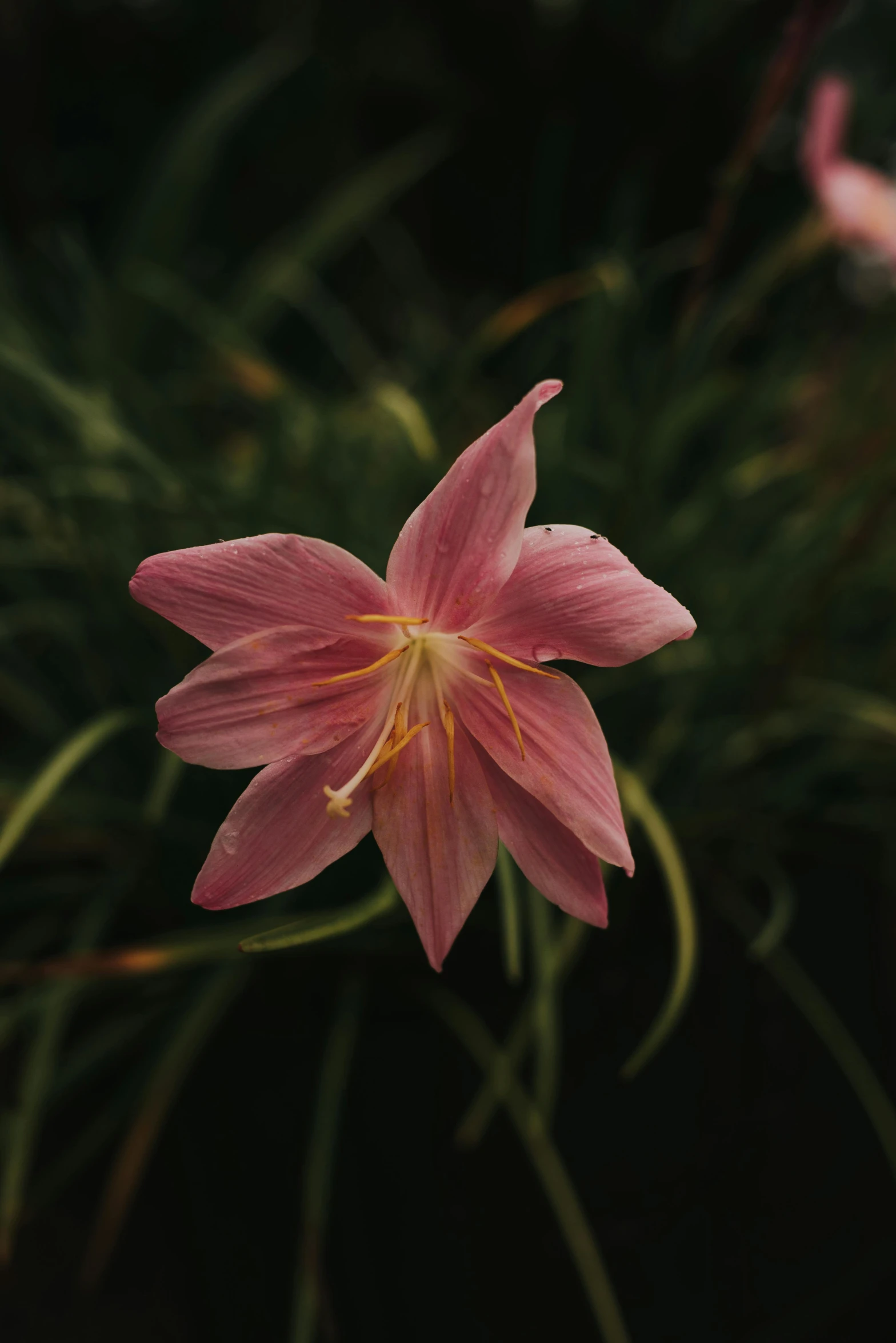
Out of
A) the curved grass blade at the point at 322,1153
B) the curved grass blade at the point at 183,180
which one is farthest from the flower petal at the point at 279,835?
the curved grass blade at the point at 183,180

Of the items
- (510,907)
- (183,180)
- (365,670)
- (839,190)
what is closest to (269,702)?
(365,670)

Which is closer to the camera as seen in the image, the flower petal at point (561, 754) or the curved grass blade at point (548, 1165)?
the flower petal at point (561, 754)

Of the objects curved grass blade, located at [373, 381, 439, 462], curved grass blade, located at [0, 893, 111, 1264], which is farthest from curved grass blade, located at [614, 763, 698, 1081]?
curved grass blade, located at [0, 893, 111, 1264]

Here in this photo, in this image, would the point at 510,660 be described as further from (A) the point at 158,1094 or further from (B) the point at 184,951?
(A) the point at 158,1094

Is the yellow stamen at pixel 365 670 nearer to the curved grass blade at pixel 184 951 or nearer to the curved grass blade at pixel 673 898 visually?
the curved grass blade at pixel 184 951

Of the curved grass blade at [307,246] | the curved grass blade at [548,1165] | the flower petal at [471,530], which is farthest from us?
the curved grass blade at [307,246]

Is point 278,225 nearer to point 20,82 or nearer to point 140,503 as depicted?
point 20,82

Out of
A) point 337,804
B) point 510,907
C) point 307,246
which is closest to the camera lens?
point 337,804

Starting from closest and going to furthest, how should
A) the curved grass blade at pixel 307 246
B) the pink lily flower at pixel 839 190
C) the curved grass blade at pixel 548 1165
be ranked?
1. the curved grass blade at pixel 548 1165
2. the pink lily flower at pixel 839 190
3. the curved grass blade at pixel 307 246
